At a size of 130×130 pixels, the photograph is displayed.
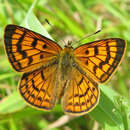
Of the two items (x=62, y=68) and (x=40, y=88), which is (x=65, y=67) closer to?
(x=62, y=68)

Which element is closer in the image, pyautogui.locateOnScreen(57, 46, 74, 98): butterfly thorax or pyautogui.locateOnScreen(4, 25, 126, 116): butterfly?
pyautogui.locateOnScreen(4, 25, 126, 116): butterfly

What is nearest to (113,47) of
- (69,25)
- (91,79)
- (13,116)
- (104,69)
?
(104,69)

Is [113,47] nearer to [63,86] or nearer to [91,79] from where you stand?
[91,79]

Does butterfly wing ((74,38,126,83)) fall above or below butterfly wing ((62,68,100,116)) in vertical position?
above

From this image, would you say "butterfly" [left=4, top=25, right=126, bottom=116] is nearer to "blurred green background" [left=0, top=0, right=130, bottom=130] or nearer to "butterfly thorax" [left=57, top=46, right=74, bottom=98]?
"butterfly thorax" [left=57, top=46, right=74, bottom=98]

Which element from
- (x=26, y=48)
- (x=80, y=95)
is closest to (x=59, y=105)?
(x=80, y=95)

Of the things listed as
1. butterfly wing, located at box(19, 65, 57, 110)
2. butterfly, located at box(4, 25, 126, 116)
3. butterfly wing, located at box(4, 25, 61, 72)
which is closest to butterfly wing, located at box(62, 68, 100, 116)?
butterfly, located at box(4, 25, 126, 116)

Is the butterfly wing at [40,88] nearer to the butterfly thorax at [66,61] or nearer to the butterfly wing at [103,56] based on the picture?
the butterfly thorax at [66,61]
